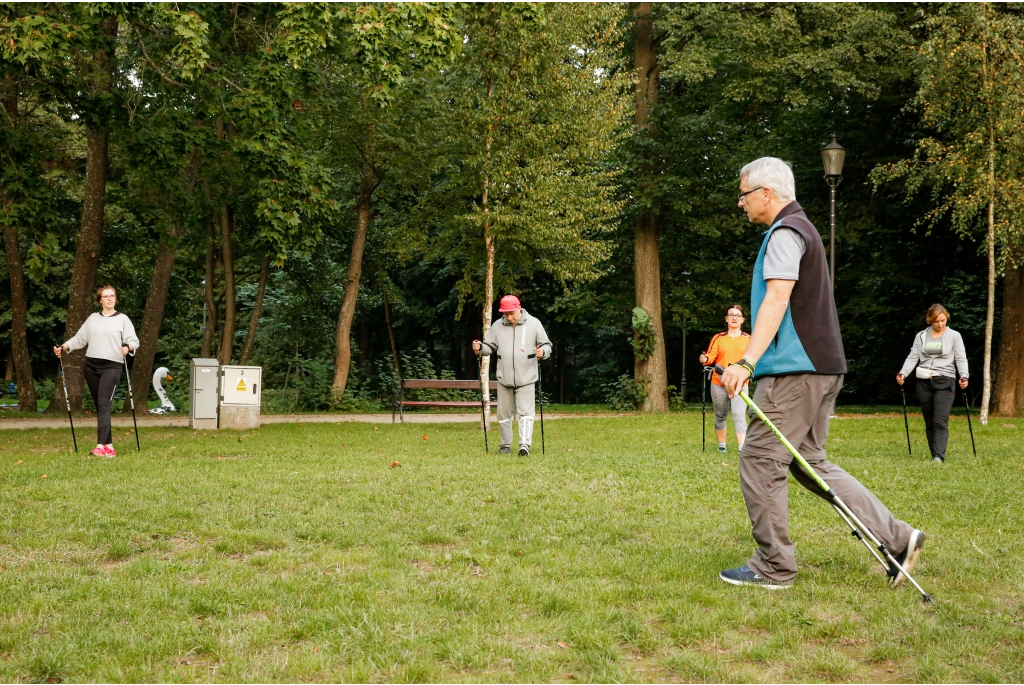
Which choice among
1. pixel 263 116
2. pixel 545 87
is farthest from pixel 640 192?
pixel 263 116

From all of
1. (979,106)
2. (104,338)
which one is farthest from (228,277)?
(979,106)

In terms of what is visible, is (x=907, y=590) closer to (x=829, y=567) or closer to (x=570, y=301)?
(x=829, y=567)

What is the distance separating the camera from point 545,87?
16641 millimetres

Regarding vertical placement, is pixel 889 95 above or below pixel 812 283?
above

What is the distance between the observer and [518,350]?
11.8 m

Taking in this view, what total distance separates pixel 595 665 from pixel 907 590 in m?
2.14

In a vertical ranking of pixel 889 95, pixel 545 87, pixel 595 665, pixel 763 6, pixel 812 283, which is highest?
pixel 763 6

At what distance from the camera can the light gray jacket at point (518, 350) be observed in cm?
1184

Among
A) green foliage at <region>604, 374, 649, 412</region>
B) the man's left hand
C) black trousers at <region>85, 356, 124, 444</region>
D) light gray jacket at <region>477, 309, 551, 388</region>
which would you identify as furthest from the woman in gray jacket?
green foliage at <region>604, 374, 649, 412</region>

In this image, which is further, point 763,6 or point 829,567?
point 763,6

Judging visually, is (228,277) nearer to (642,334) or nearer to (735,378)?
(642,334)

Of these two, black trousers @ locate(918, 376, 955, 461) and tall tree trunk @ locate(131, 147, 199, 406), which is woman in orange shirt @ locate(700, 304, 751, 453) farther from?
tall tree trunk @ locate(131, 147, 199, 406)

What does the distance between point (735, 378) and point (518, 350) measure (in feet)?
22.9

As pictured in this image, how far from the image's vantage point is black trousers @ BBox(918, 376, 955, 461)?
11.4m
